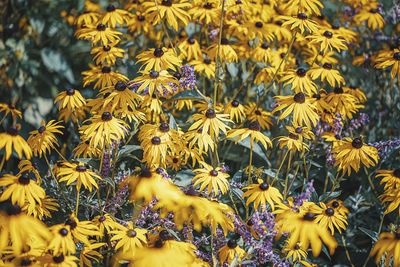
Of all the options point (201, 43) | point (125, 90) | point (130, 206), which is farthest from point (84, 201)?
point (201, 43)

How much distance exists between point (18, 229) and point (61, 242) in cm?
15

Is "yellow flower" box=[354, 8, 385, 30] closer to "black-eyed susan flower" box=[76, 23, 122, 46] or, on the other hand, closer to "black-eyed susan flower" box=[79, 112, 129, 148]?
"black-eyed susan flower" box=[76, 23, 122, 46]

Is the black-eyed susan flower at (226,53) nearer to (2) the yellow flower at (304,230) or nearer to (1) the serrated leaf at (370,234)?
(1) the serrated leaf at (370,234)

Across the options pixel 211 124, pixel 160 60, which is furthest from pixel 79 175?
pixel 160 60

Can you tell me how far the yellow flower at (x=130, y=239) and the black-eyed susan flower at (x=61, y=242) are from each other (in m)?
0.18

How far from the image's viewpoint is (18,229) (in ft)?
6.05

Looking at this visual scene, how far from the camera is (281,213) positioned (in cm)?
221

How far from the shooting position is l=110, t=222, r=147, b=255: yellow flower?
2.08m

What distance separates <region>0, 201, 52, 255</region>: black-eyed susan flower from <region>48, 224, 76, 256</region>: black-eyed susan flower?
0.03 m

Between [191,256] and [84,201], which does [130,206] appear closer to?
[84,201]

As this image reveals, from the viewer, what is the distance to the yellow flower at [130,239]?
6.82ft

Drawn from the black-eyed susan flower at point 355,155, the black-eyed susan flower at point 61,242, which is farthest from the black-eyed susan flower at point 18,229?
the black-eyed susan flower at point 355,155

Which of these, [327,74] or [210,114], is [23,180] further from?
[327,74]

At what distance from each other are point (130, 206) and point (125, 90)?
600 millimetres
